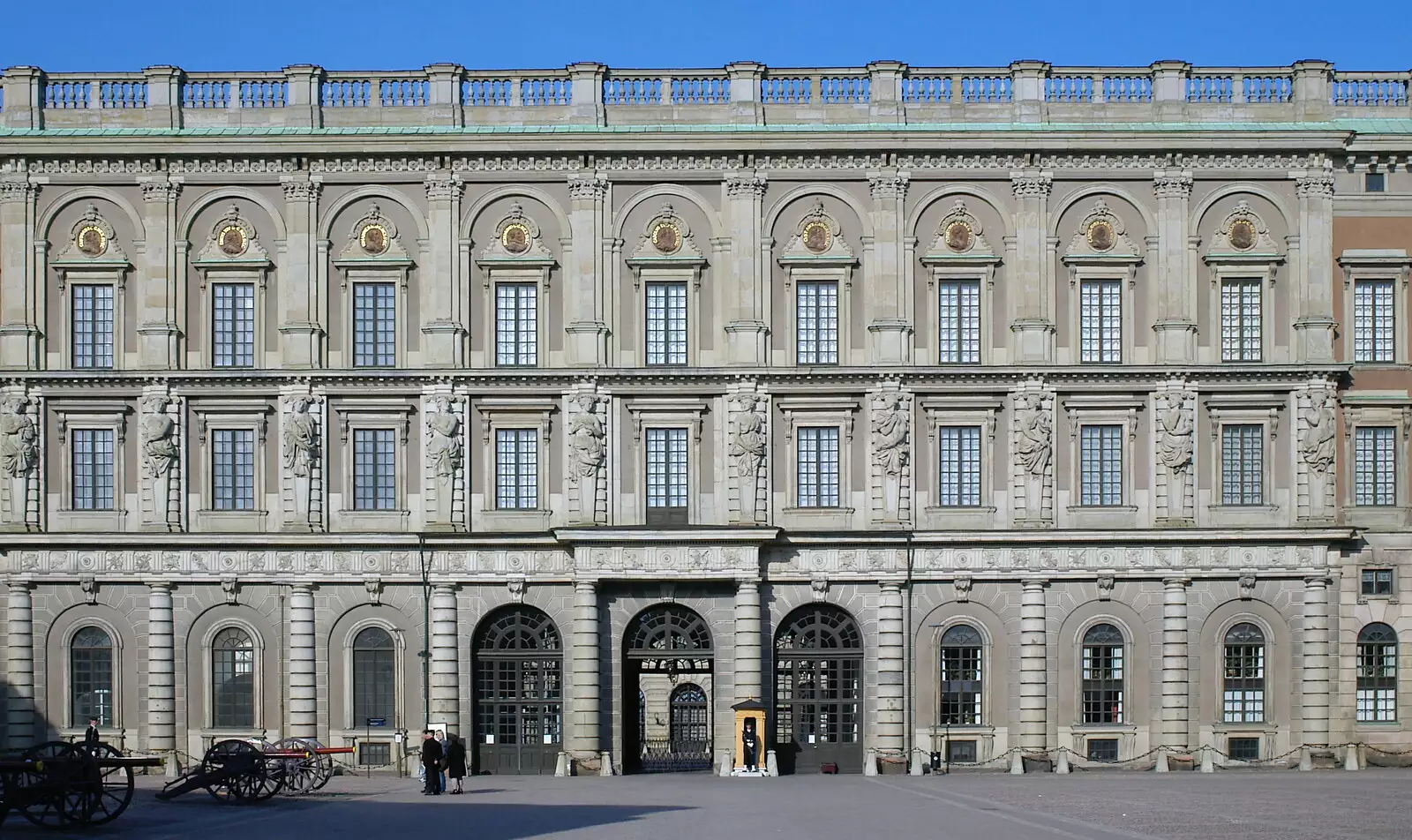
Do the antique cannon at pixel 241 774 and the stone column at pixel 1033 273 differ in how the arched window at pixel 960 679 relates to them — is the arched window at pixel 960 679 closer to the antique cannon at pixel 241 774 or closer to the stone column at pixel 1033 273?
the stone column at pixel 1033 273

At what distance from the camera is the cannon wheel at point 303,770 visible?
47.9 m

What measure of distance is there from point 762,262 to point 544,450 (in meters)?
8.46

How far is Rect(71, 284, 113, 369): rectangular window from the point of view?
59312mm

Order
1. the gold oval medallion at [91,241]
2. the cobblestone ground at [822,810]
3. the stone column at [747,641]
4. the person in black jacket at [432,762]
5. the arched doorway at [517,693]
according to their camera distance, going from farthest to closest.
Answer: the gold oval medallion at [91,241]
the arched doorway at [517,693]
the stone column at [747,641]
the person in black jacket at [432,762]
the cobblestone ground at [822,810]

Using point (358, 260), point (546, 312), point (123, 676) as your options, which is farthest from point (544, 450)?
point (123, 676)

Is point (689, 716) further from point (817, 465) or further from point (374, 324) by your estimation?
point (374, 324)

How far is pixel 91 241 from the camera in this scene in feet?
195

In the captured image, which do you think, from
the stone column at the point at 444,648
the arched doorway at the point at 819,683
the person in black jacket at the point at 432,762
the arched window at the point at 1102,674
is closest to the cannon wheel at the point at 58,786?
the person in black jacket at the point at 432,762

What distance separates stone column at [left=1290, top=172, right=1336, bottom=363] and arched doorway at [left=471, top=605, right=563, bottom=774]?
77.7 feet

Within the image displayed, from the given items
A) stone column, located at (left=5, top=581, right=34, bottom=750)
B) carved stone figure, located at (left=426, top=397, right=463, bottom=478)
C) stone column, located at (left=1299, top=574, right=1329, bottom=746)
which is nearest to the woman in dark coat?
carved stone figure, located at (left=426, top=397, right=463, bottom=478)

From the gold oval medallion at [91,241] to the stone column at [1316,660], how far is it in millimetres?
36851

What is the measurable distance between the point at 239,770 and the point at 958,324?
2519 centimetres

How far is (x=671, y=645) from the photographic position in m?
58.8

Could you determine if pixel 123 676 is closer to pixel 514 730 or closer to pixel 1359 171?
pixel 514 730
